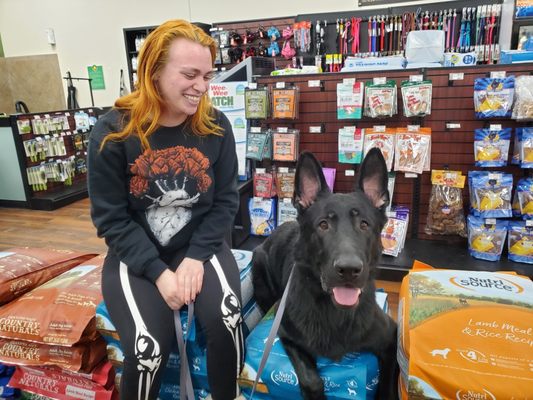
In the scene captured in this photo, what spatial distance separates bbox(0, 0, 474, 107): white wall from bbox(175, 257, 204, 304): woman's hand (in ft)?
20.7

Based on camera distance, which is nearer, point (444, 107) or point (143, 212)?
point (143, 212)

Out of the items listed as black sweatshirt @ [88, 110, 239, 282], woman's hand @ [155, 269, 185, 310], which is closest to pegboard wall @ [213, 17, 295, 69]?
black sweatshirt @ [88, 110, 239, 282]

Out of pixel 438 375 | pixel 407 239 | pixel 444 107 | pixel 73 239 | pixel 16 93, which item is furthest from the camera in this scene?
pixel 16 93

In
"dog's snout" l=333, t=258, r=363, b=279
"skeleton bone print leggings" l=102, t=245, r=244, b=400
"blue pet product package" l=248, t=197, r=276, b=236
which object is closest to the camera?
"dog's snout" l=333, t=258, r=363, b=279

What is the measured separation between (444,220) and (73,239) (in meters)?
3.65

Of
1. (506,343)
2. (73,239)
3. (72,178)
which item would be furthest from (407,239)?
(72,178)

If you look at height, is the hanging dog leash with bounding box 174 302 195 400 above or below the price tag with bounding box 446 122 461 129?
below

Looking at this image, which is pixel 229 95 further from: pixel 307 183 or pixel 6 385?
pixel 6 385

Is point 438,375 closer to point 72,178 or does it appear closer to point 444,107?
point 444,107

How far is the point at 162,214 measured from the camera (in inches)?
59.6

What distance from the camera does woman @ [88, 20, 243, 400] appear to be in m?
1.33

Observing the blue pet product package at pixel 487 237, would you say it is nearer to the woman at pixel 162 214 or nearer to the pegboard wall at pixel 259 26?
the woman at pixel 162 214

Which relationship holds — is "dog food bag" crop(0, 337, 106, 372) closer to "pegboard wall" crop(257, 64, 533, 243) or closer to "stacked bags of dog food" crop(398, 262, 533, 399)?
"stacked bags of dog food" crop(398, 262, 533, 399)

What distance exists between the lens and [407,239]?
323cm
